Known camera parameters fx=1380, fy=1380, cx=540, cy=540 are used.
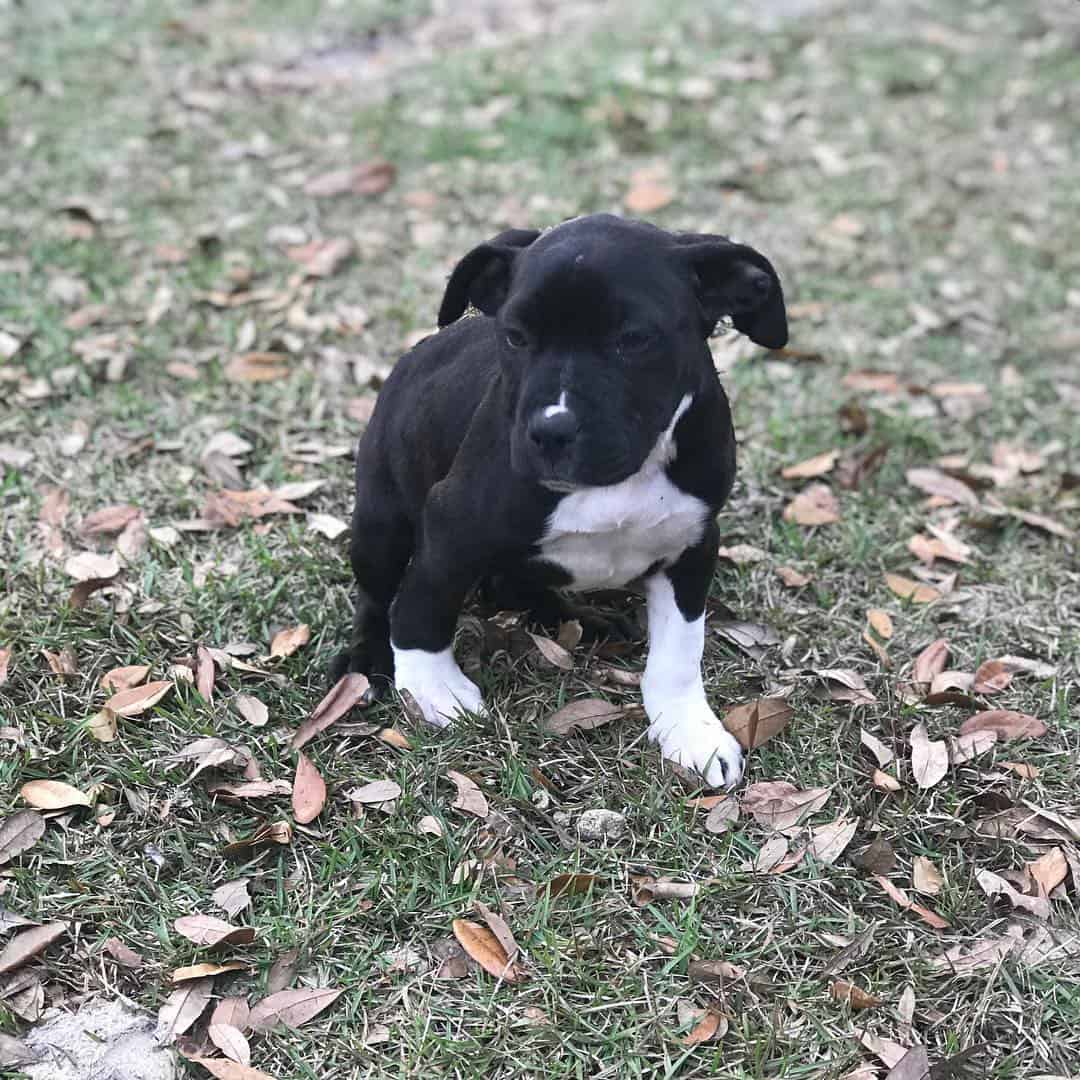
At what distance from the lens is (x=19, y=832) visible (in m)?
3.63

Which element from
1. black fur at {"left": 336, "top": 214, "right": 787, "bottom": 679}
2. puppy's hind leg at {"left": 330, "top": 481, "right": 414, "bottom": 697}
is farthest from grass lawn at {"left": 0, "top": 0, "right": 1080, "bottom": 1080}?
black fur at {"left": 336, "top": 214, "right": 787, "bottom": 679}

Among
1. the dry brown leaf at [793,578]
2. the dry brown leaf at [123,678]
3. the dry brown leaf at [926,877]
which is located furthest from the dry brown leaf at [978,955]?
the dry brown leaf at [123,678]

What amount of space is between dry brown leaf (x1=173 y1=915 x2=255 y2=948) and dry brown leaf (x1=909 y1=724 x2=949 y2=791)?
190 centimetres

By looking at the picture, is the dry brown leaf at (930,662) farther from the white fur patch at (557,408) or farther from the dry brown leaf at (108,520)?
the dry brown leaf at (108,520)

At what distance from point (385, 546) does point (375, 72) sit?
5670 millimetres

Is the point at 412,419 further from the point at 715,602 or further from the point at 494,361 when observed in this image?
the point at 715,602

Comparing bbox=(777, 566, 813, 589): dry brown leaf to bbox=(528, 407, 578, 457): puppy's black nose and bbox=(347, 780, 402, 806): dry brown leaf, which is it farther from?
bbox=(528, 407, 578, 457): puppy's black nose

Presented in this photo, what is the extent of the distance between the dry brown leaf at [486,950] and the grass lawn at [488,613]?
5 centimetres

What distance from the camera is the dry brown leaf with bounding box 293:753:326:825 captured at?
3.75 m

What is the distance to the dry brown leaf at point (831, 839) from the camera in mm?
3682

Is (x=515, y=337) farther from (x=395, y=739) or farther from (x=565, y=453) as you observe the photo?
(x=395, y=739)

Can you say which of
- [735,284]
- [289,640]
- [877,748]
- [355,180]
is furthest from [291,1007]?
[355,180]

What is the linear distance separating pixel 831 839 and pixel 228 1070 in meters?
1.66

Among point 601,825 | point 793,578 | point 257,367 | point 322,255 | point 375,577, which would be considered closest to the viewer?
point 601,825
